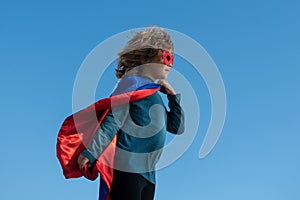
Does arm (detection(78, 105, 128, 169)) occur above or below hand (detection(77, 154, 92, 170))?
above

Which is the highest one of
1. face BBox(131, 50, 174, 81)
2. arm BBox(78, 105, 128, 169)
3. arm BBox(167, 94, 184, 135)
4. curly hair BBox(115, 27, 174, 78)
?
curly hair BBox(115, 27, 174, 78)

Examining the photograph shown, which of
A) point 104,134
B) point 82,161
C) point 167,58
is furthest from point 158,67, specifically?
point 82,161

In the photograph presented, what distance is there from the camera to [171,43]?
4.35 metres

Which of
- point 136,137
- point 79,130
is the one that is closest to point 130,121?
point 136,137

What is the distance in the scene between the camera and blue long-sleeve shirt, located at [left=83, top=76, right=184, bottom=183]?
3.80 m

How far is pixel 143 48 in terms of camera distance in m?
4.30

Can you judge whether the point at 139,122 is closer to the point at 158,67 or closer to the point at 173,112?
the point at 173,112

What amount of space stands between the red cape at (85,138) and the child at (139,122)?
0.11ft

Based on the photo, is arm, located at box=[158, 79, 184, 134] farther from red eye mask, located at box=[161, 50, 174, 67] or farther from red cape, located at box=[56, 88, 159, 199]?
red cape, located at box=[56, 88, 159, 199]

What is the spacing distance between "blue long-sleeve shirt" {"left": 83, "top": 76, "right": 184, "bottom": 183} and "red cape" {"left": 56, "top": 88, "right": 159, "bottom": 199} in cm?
5

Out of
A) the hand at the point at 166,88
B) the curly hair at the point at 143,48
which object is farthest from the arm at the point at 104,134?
the curly hair at the point at 143,48

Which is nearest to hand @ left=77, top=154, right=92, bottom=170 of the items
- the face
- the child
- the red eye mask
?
the child

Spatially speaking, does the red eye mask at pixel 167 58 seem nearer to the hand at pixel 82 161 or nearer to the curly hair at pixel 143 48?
the curly hair at pixel 143 48

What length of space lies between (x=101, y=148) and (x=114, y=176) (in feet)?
0.90
